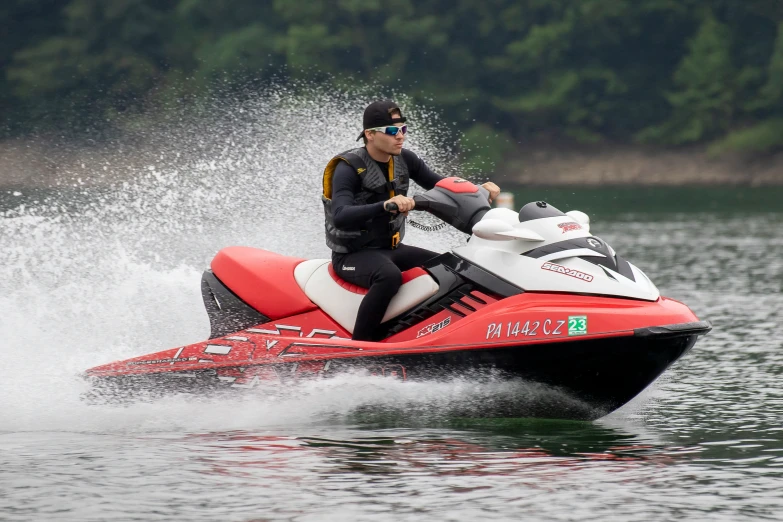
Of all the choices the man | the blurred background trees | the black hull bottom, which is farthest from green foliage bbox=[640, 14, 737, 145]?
the black hull bottom

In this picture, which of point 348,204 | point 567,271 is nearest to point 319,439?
point 348,204

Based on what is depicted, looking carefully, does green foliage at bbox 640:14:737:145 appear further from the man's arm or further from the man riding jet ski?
the man's arm

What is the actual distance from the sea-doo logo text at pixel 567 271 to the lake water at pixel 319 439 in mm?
704

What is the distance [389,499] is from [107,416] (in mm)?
2192

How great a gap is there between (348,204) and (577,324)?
4.18 ft

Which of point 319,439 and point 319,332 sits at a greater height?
point 319,332

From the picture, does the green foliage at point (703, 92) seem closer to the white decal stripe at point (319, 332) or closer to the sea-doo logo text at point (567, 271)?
the white decal stripe at point (319, 332)

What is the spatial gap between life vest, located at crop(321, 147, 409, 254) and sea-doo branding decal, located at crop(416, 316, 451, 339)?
51 cm

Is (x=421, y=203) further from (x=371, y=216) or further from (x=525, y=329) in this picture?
(x=525, y=329)

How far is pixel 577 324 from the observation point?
19.2 feet

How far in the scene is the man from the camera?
627cm

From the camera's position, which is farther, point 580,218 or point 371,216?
point 580,218

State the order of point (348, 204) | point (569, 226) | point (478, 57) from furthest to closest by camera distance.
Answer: point (478, 57) → point (348, 204) → point (569, 226)

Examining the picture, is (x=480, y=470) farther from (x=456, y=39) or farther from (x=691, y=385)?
(x=456, y=39)
